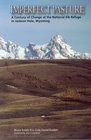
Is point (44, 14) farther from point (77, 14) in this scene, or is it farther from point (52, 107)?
point (52, 107)

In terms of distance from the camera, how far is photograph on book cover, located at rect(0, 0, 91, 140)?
9.20m

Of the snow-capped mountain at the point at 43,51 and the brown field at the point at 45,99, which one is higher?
the snow-capped mountain at the point at 43,51

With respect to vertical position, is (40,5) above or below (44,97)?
above

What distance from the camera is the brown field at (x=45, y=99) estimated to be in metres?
9.23

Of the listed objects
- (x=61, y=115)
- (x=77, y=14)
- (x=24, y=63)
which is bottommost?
(x=61, y=115)

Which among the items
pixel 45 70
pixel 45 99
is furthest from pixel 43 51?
pixel 45 99

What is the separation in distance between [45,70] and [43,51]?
0.73 ft

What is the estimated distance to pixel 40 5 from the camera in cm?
918

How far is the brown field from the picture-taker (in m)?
9.23

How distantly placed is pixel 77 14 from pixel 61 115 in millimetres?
1190

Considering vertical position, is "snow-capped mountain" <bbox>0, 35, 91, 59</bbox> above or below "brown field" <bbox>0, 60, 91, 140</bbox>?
above

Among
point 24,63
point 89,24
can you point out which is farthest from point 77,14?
point 24,63

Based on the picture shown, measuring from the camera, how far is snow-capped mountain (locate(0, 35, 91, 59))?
9.26 meters

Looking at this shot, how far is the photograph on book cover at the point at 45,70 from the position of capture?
920 cm
